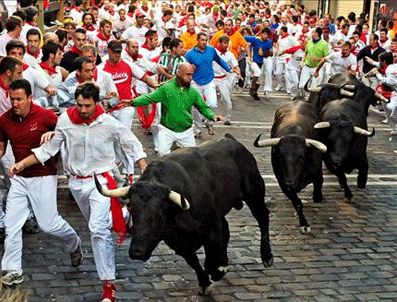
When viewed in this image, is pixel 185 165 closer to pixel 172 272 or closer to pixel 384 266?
pixel 172 272

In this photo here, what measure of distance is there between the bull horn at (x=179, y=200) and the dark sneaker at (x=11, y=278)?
198cm

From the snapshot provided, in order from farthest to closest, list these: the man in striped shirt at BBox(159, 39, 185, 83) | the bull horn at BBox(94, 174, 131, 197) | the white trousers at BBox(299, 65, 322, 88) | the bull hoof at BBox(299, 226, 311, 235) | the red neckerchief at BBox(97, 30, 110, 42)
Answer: the white trousers at BBox(299, 65, 322, 88) → the red neckerchief at BBox(97, 30, 110, 42) → the man in striped shirt at BBox(159, 39, 185, 83) → the bull hoof at BBox(299, 226, 311, 235) → the bull horn at BBox(94, 174, 131, 197)

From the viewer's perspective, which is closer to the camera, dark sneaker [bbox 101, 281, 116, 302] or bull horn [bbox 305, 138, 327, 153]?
dark sneaker [bbox 101, 281, 116, 302]

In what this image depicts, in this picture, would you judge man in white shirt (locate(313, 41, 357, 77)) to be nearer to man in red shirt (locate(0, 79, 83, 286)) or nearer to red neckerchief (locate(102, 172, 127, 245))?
man in red shirt (locate(0, 79, 83, 286))

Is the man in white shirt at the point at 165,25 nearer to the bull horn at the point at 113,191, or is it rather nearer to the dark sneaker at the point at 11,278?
the dark sneaker at the point at 11,278

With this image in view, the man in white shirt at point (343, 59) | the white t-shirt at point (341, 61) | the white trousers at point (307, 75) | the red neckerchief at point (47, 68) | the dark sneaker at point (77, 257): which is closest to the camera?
the dark sneaker at point (77, 257)

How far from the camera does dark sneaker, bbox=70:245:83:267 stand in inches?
326

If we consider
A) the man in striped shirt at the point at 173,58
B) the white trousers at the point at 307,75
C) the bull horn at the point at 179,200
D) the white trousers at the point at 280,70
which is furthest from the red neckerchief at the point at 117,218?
the white trousers at the point at 280,70

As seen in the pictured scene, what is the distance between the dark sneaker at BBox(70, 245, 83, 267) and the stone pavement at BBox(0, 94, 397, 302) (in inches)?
2.8

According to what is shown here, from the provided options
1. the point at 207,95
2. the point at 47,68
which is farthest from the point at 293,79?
the point at 47,68

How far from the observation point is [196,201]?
24.2ft

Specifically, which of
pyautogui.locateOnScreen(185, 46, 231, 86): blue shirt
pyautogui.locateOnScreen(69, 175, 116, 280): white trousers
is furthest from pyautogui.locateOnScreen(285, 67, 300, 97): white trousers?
pyautogui.locateOnScreen(69, 175, 116, 280): white trousers

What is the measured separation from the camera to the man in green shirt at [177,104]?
1056 cm

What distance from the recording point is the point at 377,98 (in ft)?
49.2
